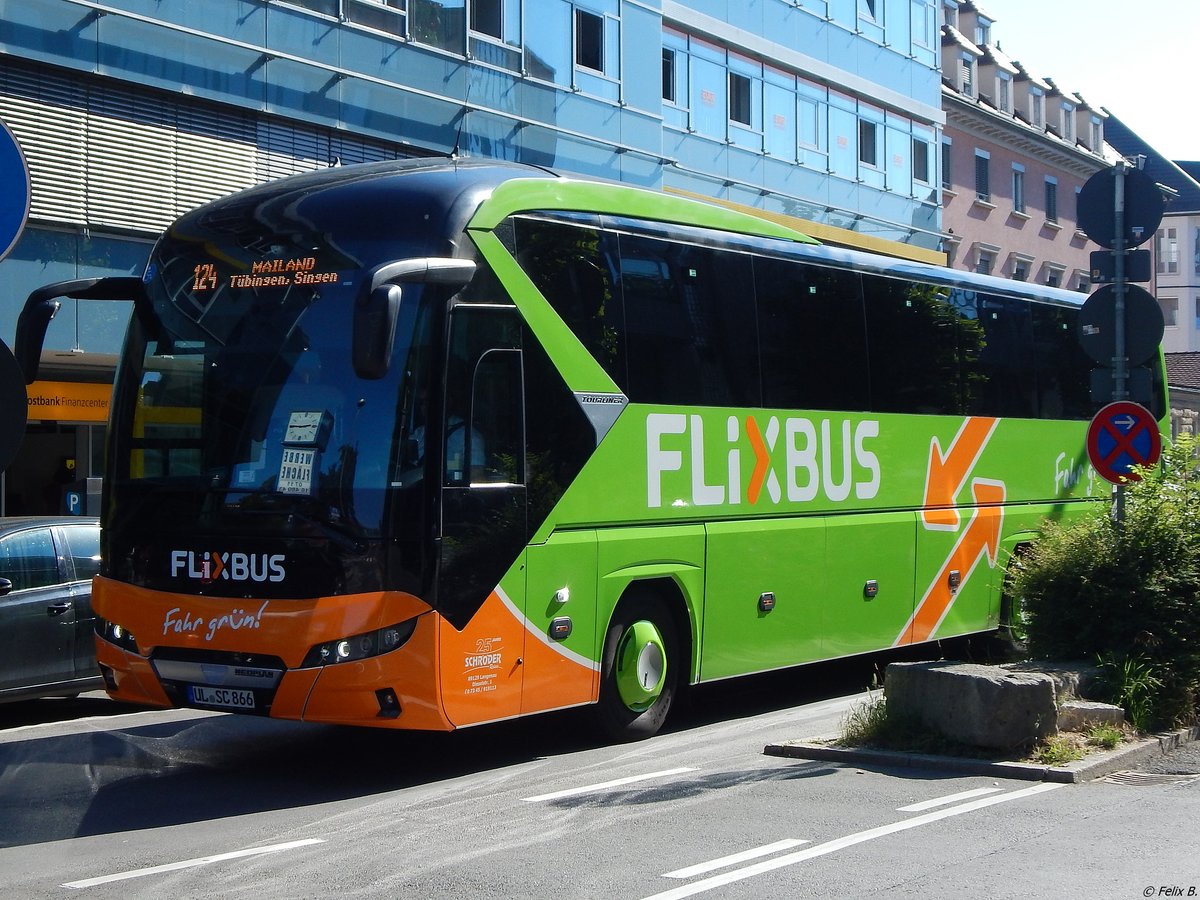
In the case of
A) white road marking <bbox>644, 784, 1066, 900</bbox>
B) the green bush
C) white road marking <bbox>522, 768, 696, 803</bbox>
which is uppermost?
the green bush

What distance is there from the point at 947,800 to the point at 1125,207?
517cm

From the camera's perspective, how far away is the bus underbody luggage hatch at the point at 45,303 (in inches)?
360

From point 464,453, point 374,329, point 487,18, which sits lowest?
point 464,453

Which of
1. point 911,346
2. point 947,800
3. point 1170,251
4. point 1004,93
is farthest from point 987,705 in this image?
point 1170,251

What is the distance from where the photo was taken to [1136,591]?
1073 centimetres

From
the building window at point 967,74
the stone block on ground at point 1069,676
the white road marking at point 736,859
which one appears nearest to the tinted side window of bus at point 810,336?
the stone block on ground at point 1069,676

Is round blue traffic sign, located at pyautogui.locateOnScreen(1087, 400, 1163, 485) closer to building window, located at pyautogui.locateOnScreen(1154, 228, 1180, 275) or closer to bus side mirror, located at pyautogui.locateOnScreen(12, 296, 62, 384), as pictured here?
bus side mirror, located at pyautogui.locateOnScreen(12, 296, 62, 384)

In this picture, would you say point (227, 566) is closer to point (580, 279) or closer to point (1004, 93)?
point (580, 279)

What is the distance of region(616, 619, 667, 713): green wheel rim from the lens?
10562mm

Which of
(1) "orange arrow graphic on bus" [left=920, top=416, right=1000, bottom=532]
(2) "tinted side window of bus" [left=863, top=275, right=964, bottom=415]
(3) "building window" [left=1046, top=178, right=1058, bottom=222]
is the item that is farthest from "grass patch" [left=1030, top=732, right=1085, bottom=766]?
(3) "building window" [left=1046, top=178, right=1058, bottom=222]

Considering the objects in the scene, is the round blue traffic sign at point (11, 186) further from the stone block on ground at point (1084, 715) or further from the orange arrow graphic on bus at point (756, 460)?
the stone block on ground at point (1084, 715)

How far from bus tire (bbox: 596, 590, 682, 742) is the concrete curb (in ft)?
3.48

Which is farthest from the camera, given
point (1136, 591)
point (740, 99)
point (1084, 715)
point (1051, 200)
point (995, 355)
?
point (1051, 200)

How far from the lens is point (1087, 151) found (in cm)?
5203
